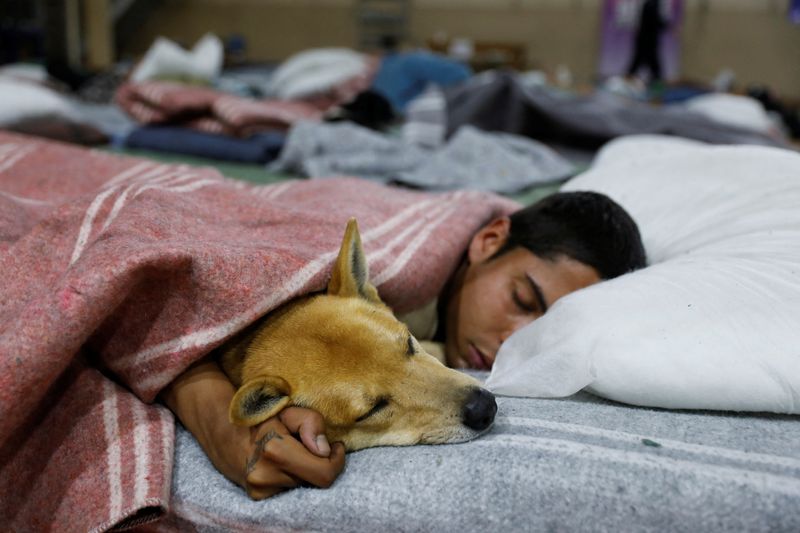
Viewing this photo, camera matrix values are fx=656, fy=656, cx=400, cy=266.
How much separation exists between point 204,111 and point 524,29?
15.3ft

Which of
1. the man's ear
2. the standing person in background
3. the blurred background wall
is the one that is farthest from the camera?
the blurred background wall

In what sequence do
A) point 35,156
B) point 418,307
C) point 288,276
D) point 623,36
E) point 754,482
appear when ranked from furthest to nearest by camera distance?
point 623,36, point 35,156, point 418,307, point 288,276, point 754,482

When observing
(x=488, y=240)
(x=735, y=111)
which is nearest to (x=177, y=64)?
(x=488, y=240)

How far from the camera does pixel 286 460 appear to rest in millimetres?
655

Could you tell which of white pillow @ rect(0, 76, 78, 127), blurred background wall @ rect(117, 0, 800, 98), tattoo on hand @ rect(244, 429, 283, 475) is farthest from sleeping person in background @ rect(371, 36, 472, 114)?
tattoo on hand @ rect(244, 429, 283, 475)

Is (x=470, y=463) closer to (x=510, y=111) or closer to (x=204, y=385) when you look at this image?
(x=204, y=385)

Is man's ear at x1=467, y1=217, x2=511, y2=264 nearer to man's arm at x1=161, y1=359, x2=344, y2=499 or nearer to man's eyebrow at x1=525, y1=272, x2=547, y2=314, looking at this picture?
man's eyebrow at x1=525, y1=272, x2=547, y2=314

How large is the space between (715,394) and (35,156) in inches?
57.3

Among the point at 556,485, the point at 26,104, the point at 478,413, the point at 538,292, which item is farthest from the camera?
the point at 26,104

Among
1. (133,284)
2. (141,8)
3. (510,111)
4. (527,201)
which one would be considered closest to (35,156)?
(133,284)

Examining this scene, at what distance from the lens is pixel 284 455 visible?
0.66 meters

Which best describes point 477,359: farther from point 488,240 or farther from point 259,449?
point 259,449

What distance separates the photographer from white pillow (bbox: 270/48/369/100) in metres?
3.39

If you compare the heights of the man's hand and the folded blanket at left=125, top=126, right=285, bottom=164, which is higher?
the man's hand
